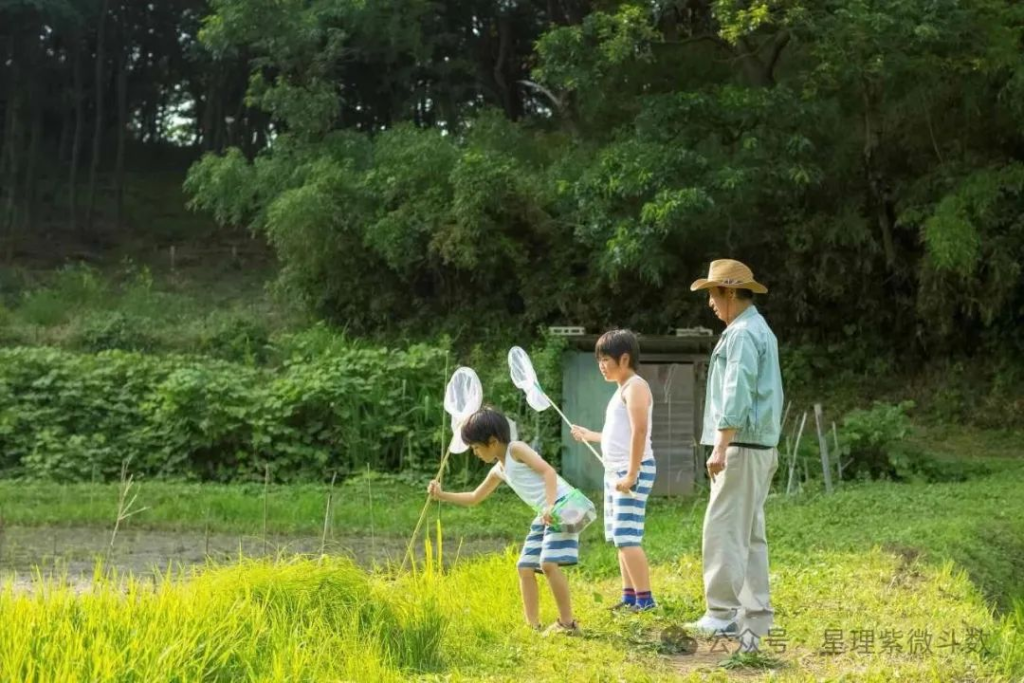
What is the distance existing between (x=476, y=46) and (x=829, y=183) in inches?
356

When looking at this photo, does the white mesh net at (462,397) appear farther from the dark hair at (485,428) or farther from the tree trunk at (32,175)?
the tree trunk at (32,175)

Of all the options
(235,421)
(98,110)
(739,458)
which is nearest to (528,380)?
(739,458)

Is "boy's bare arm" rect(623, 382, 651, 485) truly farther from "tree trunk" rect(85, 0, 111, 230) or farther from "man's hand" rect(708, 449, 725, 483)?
"tree trunk" rect(85, 0, 111, 230)

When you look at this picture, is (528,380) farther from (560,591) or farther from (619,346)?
(560,591)

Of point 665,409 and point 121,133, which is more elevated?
point 121,133

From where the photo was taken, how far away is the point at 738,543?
17.7 feet

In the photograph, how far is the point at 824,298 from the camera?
61.1ft

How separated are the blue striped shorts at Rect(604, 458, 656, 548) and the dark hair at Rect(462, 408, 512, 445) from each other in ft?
2.28

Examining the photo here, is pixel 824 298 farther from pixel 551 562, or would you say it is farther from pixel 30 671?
pixel 30 671

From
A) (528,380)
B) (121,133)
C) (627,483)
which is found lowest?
(627,483)

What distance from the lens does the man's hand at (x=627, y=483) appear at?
572cm

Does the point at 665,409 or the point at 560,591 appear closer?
the point at 560,591

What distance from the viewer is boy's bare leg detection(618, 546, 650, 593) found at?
589 cm

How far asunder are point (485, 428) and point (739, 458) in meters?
1.12
